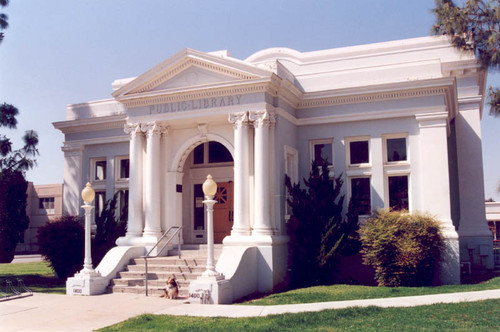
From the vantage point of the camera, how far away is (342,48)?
72.2ft

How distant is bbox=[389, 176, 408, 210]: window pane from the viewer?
18.5 metres

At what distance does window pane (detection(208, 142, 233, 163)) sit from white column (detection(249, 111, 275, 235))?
424cm

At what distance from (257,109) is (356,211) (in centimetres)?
477

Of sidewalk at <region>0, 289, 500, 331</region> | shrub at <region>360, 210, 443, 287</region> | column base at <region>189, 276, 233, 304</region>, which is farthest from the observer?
shrub at <region>360, 210, 443, 287</region>

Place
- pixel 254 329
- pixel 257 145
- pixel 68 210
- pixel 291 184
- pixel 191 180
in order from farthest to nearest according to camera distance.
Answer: pixel 68 210 → pixel 191 180 → pixel 291 184 → pixel 257 145 → pixel 254 329

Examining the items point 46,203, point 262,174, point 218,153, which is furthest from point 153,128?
point 46,203

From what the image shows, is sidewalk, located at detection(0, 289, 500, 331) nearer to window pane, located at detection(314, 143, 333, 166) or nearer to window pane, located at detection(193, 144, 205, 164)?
window pane, located at detection(314, 143, 333, 166)

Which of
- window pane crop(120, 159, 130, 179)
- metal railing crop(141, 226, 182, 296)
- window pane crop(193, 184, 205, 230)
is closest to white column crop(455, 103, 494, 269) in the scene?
window pane crop(193, 184, 205, 230)

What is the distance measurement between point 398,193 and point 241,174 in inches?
232

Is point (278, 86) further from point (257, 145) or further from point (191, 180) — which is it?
point (191, 180)

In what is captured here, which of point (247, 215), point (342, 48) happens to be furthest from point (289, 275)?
point (342, 48)

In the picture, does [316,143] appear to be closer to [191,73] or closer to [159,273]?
[191,73]

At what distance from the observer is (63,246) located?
1930cm

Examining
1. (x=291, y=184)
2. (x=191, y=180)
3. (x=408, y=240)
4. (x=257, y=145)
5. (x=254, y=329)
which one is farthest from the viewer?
(x=191, y=180)
